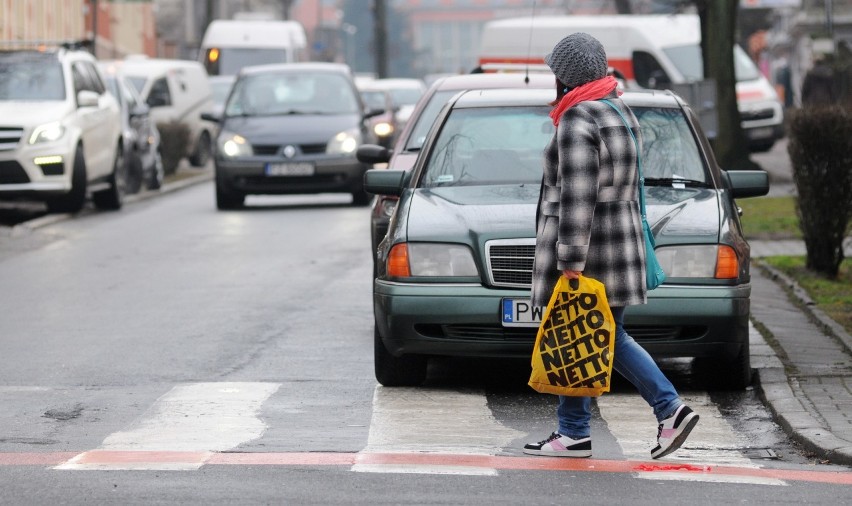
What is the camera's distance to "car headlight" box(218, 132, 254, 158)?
914 inches

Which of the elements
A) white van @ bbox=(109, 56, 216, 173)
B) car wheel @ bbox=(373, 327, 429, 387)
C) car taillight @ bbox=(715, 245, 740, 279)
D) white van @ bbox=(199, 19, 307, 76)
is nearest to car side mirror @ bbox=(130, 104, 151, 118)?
white van @ bbox=(109, 56, 216, 173)

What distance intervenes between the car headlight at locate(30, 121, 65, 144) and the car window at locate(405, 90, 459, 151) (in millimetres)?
8667

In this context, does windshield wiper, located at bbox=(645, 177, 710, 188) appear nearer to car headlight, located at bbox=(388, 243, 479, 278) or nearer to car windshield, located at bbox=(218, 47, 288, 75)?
car headlight, located at bbox=(388, 243, 479, 278)

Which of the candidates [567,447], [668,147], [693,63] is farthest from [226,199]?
[567,447]

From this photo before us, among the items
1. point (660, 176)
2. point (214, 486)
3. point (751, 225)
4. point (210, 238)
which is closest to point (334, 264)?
point (210, 238)

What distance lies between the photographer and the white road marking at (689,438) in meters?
7.00

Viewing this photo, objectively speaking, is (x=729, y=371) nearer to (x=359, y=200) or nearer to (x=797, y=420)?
(x=797, y=420)

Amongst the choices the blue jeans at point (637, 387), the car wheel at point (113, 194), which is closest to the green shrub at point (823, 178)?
the blue jeans at point (637, 387)

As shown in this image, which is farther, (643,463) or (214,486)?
(643,463)

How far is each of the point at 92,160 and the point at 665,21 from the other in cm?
1482

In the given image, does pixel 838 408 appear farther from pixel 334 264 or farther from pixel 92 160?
pixel 92 160

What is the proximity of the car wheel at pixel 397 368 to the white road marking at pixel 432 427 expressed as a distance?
6cm

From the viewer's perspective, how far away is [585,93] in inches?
282

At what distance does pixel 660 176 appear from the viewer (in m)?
9.64
